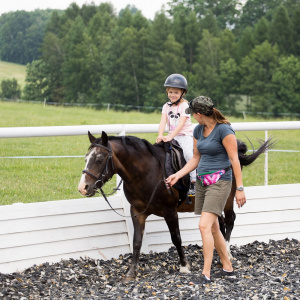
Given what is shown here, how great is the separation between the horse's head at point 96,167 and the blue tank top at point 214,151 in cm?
85

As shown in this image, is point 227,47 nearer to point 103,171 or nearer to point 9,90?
point 9,90

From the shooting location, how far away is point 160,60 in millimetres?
73250

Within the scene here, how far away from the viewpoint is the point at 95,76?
74.6 meters

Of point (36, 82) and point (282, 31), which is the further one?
point (36, 82)

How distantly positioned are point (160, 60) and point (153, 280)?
69318 millimetres

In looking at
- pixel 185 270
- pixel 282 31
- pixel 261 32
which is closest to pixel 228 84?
pixel 261 32

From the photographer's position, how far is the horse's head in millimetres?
4750

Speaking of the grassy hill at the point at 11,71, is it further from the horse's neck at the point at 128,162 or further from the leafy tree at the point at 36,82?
the horse's neck at the point at 128,162

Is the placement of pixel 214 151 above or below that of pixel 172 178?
above

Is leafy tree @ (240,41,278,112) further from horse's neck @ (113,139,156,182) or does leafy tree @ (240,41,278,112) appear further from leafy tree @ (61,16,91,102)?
horse's neck @ (113,139,156,182)

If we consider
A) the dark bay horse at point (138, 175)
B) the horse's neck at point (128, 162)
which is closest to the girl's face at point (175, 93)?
the dark bay horse at point (138, 175)

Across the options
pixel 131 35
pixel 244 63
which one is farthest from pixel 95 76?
pixel 244 63

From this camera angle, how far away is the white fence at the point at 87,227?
17.7 ft

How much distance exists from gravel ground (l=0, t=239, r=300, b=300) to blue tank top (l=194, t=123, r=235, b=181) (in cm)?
105
